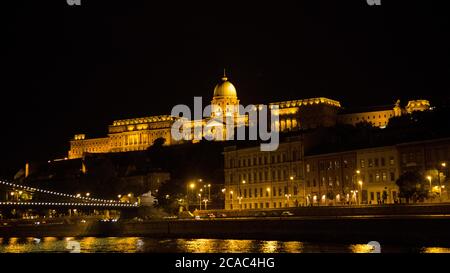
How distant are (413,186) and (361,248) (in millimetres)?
21684

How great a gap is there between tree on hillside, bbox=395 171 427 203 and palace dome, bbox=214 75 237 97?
123988 millimetres

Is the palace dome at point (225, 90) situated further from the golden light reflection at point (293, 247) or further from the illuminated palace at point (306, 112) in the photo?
the golden light reflection at point (293, 247)

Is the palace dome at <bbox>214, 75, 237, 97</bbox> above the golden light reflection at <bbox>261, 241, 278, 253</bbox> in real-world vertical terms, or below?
above

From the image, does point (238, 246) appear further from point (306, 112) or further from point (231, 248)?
point (306, 112)

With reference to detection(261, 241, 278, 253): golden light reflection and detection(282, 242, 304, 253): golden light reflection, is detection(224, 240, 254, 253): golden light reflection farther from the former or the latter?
detection(282, 242, 304, 253): golden light reflection

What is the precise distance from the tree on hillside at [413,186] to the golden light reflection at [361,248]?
18.5 meters

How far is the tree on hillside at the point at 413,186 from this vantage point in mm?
65562

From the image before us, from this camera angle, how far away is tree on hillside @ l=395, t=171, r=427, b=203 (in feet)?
215

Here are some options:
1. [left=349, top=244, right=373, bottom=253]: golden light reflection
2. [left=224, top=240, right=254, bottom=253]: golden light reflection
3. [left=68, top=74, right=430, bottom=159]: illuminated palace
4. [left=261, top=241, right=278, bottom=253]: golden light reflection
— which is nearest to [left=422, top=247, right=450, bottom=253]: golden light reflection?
[left=349, top=244, right=373, bottom=253]: golden light reflection

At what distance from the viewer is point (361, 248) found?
1806 inches

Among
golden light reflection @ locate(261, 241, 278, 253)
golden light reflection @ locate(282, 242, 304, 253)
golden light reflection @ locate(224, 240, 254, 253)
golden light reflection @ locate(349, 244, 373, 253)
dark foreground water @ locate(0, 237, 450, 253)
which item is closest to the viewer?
golden light reflection @ locate(349, 244, 373, 253)

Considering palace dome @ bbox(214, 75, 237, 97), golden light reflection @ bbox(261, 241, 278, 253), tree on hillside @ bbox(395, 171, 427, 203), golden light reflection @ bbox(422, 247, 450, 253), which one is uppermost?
palace dome @ bbox(214, 75, 237, 97)

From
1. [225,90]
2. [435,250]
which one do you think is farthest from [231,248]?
[225,90]
